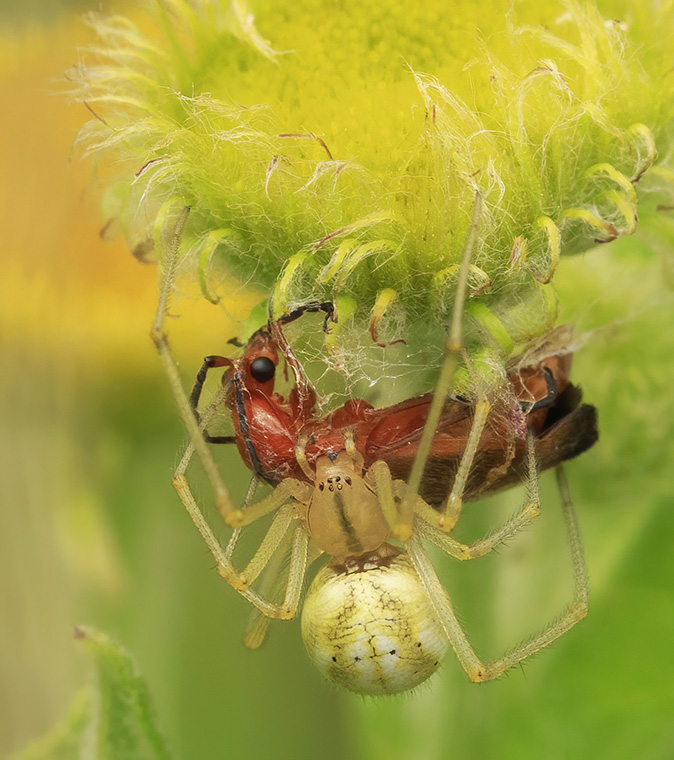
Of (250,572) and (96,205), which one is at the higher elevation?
(96,205)

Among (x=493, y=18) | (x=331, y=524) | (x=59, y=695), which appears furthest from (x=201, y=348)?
(x=59, y=695)

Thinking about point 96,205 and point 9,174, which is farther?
point 9,174

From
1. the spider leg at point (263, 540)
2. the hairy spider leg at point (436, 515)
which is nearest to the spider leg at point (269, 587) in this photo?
the spider leg at point (263, 540)

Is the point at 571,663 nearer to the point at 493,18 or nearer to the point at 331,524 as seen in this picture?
the point at 331,524

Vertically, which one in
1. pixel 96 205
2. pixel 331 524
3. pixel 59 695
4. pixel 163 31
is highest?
pixel 163 31

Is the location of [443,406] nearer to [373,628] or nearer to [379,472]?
[379,472]

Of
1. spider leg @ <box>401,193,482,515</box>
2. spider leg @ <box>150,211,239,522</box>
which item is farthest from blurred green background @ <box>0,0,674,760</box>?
spider leg @ <box>401,193,482,515</box>
